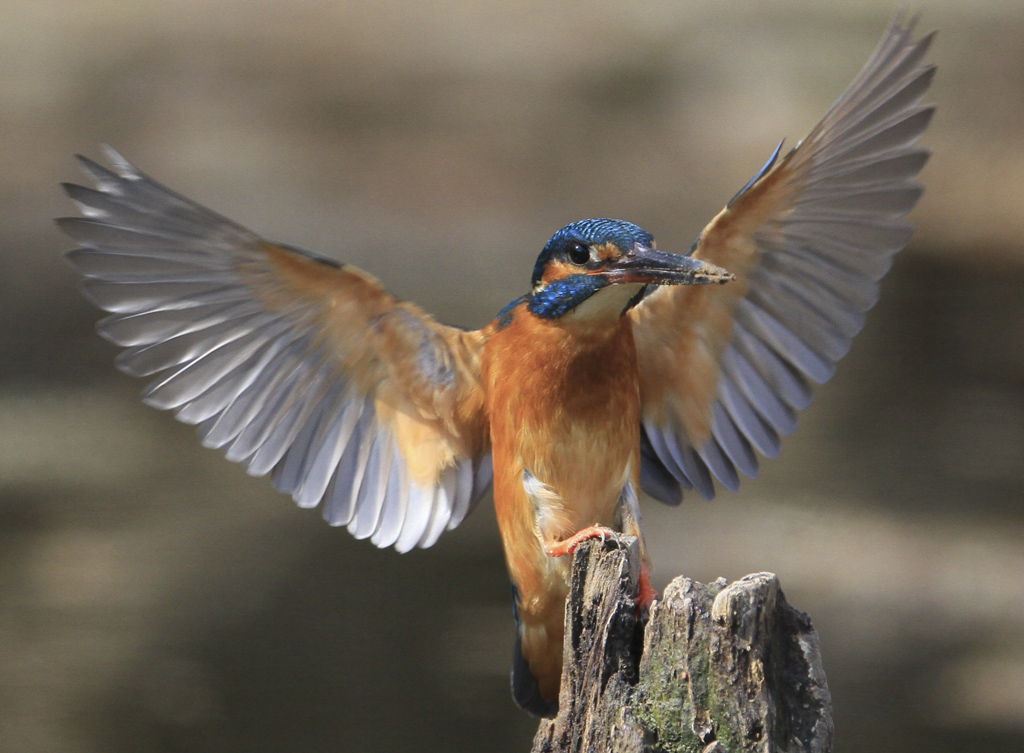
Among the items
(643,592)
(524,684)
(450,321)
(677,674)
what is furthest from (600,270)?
(450,321)

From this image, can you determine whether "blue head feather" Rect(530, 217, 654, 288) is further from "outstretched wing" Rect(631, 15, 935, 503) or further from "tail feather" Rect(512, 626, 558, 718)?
"tail feather" Rect(512, 626, 558, 718)

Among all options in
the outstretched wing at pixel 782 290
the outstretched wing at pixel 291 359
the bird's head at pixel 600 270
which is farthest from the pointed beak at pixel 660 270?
the outstretched wing at pixel 291 359

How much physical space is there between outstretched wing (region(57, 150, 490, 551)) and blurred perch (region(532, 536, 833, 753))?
2.61 feet

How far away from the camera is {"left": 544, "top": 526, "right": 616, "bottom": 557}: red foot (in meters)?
2.14

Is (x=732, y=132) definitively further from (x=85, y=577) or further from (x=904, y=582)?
(x=85, y=577)

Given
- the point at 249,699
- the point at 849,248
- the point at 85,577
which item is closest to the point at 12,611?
the point at 85,577

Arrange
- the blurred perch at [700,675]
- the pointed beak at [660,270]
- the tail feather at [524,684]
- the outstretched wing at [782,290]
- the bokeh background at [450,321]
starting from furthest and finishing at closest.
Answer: the bokeh background at [450,321], the tail feather at [524,684], the outstretched wing at [782,290], the pointed beak at [660,270], the blurred perch at [700,675]

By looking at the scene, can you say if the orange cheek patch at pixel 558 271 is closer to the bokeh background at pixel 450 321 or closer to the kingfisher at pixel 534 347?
the kingfisher at pixel 534 347

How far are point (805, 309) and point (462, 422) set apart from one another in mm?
911

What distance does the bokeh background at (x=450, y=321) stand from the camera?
168 inches

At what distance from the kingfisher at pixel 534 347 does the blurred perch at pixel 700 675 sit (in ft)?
0.93

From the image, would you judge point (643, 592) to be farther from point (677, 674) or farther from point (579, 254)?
point (579, 254)

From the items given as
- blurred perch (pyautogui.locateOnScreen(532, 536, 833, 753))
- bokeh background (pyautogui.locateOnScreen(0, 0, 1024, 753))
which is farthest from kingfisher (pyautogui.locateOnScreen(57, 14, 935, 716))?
bokeh background (pyautogui.locateOnScreen(0, 0, 1024, 753))

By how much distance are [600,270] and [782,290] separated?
1.90ft
